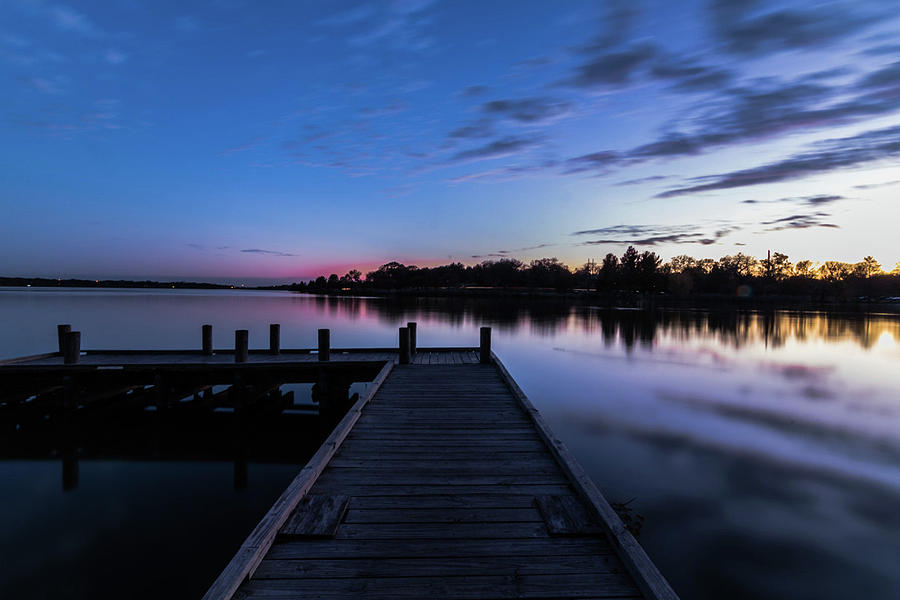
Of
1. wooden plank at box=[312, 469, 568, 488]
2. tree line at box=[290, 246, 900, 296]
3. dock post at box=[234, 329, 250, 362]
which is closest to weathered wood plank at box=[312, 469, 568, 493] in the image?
wooden plank at box=[312, 469, 568, 488]

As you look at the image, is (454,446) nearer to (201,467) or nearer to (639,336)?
(201,467)

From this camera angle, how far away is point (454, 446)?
6.12 metres

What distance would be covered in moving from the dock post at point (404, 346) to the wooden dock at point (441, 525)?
507cm

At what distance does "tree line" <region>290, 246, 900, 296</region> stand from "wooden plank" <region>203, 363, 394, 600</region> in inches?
4190

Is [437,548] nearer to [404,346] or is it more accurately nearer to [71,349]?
[404,346]

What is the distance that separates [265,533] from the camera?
11.7 feet

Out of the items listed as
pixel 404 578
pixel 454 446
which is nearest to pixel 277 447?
pixel 454 446

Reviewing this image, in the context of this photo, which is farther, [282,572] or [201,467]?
[201,467]

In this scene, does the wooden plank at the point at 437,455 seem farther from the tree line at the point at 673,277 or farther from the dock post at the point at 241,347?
the tree line at the point at 673,277

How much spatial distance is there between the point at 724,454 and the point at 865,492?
2.45 m

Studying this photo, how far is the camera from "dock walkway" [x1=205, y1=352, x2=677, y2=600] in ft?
10.4

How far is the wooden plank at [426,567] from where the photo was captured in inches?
129

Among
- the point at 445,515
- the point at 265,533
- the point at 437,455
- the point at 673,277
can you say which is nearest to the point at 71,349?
the point at 437,455

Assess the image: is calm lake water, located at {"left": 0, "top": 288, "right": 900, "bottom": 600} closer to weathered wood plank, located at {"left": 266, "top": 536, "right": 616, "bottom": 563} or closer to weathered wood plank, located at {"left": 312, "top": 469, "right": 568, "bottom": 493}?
weathered wood plank, located at {"left": 312, "top": 469, "right": 568, "bottom": 493}
